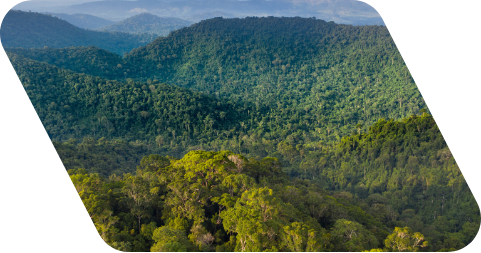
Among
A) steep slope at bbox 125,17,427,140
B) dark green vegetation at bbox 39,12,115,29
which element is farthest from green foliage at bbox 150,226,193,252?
dark green vegetation at bbox 39,12,115,29

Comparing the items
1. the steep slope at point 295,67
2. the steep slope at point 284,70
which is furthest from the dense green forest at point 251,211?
the steep slope at point 295,67

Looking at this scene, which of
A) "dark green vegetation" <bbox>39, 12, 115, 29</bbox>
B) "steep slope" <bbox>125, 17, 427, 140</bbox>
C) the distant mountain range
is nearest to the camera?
"steep slope" <bbox>125, 17, 427, 140</bbox>

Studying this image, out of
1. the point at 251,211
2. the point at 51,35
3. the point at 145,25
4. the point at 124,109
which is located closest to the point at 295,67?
the point at 124,109

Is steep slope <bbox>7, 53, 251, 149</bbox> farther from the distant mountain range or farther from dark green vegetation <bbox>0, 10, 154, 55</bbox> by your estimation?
dark green vegetation <bbox>0, 10, 154, 55</bbox>

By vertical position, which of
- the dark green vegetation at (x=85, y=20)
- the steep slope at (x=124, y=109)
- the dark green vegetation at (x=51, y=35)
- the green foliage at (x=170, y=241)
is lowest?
the steep slope at (x=124, y=109)

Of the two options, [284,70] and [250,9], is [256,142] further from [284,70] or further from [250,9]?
[250,9]

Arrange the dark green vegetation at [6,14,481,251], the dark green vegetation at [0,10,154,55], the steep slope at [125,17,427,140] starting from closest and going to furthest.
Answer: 1. the dark green vegetation at [6,14,481,251]
2. the steep slope at [125,17,427,140]
3. the dark green vegetation at [0,10,154,55]

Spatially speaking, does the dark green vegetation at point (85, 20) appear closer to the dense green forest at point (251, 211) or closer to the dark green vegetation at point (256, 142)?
the dark green vegetation at point (256, 142)
